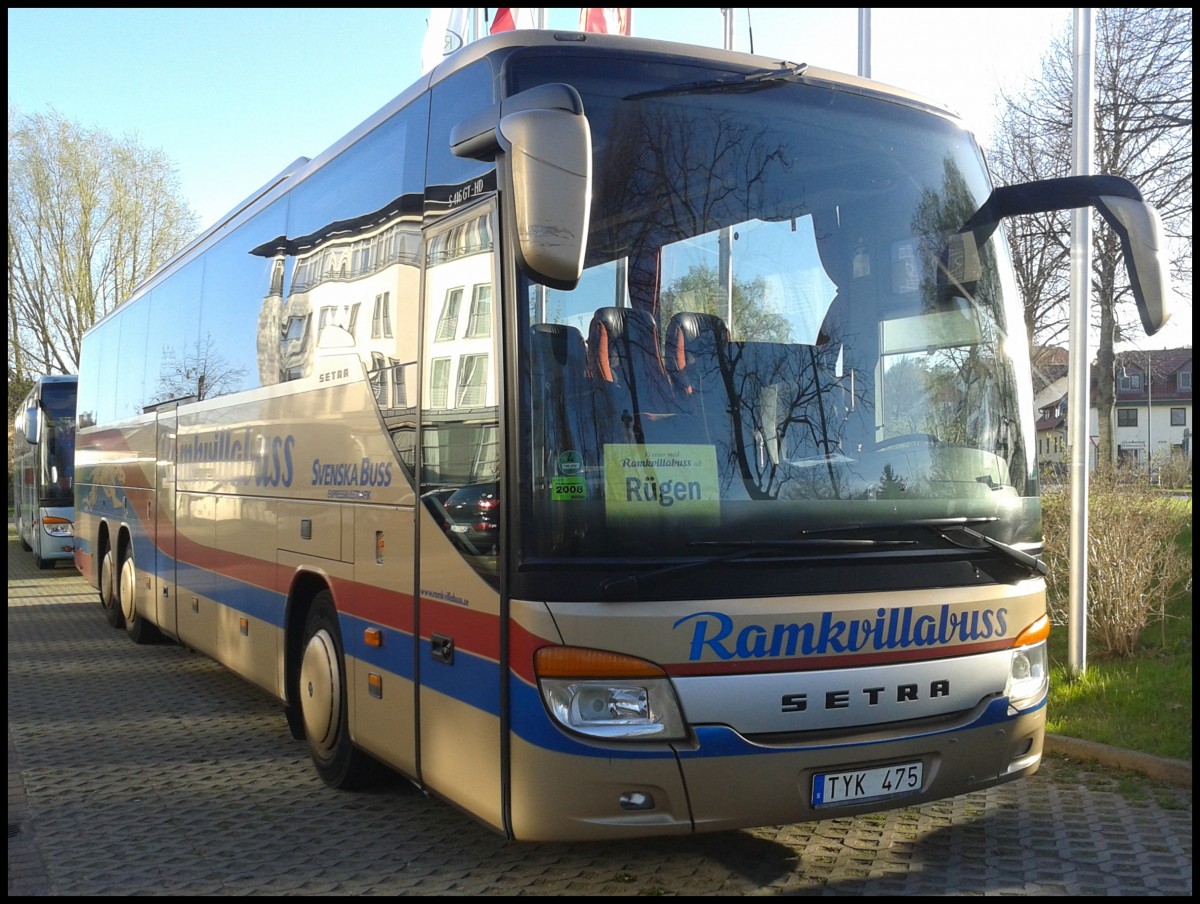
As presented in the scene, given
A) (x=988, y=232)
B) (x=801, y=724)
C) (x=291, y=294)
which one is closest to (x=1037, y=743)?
(x=801, y=724)

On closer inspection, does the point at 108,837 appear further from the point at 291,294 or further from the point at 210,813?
the point at 291,294

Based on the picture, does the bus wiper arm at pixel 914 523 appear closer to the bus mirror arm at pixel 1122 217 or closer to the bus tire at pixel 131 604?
the bus mirror arm at pixel 1122 217

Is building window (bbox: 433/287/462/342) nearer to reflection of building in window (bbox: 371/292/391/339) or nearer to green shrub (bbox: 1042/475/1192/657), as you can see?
reflection of building in window (bbox: 371/292/391/339)

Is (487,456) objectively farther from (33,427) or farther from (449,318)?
(33,427)

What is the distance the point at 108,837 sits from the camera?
594 centimetres

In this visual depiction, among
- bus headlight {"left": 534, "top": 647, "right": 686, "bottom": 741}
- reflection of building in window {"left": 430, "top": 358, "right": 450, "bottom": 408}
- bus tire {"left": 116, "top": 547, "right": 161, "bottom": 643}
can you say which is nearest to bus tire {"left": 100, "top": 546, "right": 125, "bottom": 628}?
bus tire {"left": 116, "top": 547, "right": 161, "bottom": 643}

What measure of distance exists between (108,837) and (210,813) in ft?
1.77

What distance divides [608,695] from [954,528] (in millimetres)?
1582

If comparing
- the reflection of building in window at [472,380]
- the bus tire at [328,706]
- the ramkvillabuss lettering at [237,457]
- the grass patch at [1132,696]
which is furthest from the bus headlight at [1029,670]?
the ramkvillabuss lettering at [237,457]

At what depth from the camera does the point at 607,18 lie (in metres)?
15.3

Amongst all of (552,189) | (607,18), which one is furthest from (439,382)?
(607,18)

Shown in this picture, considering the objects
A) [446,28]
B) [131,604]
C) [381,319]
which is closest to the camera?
[381,319]

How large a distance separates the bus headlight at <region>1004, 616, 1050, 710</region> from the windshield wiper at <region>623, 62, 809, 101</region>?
8.41 feet

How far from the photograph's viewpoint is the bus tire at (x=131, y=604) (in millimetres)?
12141
